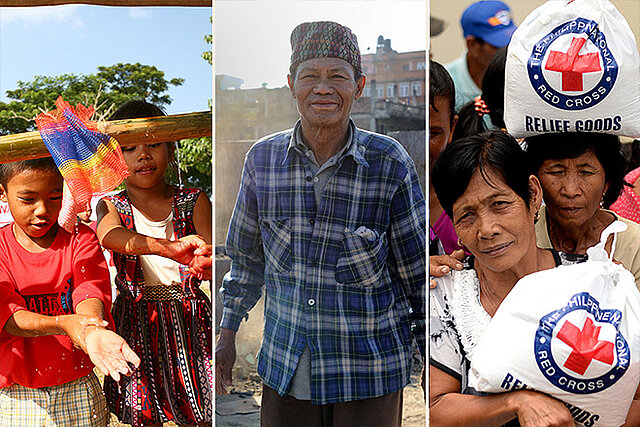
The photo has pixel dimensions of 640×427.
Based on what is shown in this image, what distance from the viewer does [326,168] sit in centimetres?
194

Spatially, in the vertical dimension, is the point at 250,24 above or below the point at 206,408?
above

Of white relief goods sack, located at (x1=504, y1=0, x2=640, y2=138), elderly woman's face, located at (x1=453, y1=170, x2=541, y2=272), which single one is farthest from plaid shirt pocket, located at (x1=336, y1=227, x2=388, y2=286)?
white relief goods sack, located at (x1=504, y1=0, x2=640, y2=138)

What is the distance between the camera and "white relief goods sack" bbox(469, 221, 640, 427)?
1687 millimetres

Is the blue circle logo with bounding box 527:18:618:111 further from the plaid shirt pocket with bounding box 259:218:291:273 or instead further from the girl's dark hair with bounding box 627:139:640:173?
the girl's dark hair with bounding box 627:139:640:173

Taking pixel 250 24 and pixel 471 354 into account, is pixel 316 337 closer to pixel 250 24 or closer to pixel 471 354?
pixel 471 354

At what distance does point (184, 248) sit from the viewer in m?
2.18

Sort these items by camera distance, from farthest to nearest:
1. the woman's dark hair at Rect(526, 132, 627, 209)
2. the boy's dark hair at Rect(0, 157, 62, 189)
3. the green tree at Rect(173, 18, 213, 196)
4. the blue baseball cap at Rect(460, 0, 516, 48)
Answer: the blue baseball cap at Rect(460, 0, 516, 48) < the green tree at Rect(173, 18, 213, 196) < the boy's dark hair at Rect(0, 157, 62, 189) < the woman's dark hair at Rect(526, 132, 627, 209)

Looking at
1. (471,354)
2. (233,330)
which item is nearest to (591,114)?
(471,354)

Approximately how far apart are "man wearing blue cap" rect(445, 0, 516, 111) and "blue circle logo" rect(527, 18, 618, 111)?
4.15ft

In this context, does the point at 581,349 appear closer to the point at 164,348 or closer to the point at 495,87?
the point at 495,87

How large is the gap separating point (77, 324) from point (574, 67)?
162 cm

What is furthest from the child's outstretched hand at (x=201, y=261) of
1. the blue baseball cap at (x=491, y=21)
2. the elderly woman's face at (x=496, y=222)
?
the blue baseball cap at (x=491, y=21)

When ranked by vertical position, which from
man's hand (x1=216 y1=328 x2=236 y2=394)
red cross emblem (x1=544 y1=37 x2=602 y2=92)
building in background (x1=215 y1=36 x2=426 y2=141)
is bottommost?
man's hand (x1=216 y1=328 x2=236 y2=394)

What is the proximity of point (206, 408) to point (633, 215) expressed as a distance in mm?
1611
